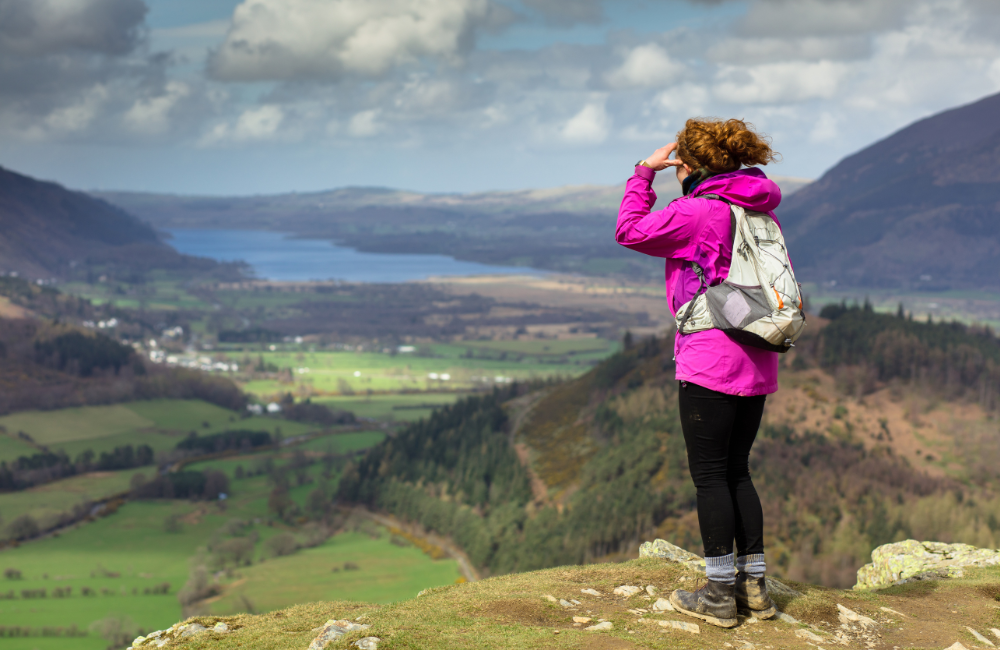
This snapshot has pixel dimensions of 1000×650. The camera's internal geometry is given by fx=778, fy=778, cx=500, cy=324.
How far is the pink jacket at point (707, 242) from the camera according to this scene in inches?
302

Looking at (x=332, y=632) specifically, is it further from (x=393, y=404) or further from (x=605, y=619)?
(x=393, y=404)

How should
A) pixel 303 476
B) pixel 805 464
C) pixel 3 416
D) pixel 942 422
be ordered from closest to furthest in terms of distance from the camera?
pixel 805 464, pixel 942 422, pixel 303 476, pixel 3 416

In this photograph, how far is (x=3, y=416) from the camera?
573 feet

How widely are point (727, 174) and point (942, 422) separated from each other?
96.4 metres

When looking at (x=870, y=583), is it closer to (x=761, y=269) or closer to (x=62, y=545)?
(x=761, y=269)

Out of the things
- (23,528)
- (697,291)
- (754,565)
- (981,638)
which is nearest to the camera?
(697,291)

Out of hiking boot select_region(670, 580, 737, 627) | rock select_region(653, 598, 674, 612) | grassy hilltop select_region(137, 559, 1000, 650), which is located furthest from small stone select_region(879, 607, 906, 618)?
rock select_region(653, 598, 674, 612)

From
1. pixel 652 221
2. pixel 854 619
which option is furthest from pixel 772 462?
pixel 652 221

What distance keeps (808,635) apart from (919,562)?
7739 mm

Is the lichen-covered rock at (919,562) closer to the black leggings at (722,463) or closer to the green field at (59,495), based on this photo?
the black leggings at (722,463)

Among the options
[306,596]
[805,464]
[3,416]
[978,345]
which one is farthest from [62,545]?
[978,345]

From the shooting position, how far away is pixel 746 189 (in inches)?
308

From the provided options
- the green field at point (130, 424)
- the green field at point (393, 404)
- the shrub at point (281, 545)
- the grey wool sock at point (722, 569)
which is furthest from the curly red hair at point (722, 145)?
the green field at point (130, 424)

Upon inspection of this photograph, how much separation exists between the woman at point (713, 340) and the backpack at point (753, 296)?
10cm
